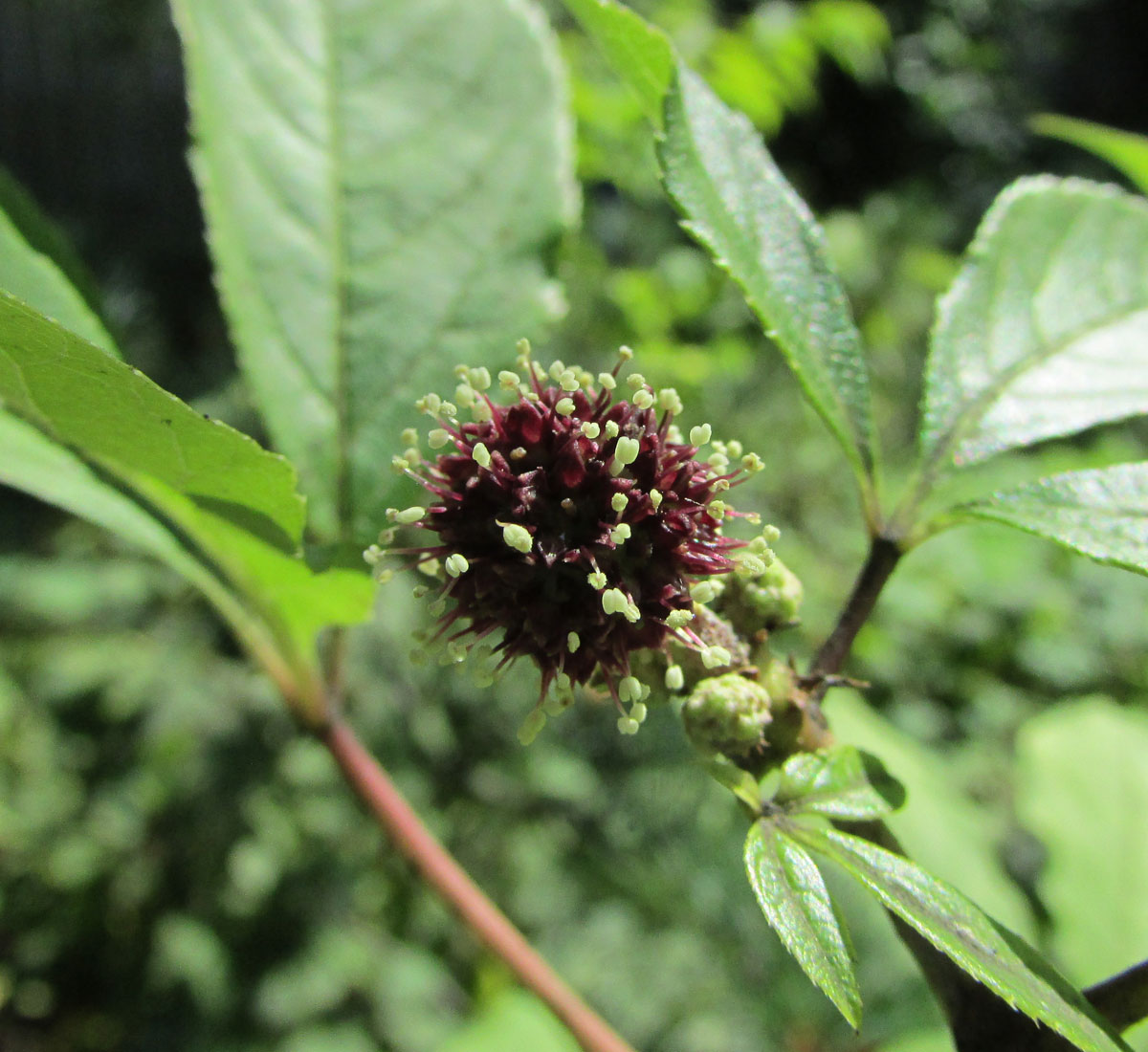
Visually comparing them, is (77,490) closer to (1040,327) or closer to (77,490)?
(77,490)

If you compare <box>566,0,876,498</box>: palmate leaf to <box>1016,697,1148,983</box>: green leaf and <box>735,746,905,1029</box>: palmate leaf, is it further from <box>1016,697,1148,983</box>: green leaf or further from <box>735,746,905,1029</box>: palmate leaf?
<box>1016,697,1148,983</box>: green leaf

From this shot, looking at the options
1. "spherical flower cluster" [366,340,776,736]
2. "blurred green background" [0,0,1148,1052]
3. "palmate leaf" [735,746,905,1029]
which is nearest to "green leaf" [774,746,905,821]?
"palmate leaf" [735,746,905,1029]

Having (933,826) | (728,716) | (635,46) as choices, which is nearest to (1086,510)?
(728,716)

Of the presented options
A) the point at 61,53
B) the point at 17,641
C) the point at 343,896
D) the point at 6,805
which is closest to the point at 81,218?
the point at 61,53

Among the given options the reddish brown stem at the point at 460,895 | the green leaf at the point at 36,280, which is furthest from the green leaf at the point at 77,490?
the reddish brown stem at the point at 460,895

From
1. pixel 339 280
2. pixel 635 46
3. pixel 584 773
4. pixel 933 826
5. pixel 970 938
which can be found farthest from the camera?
pixel 584 773

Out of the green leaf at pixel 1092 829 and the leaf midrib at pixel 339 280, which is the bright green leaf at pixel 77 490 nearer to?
the leaf midrib at pixel 339 280
